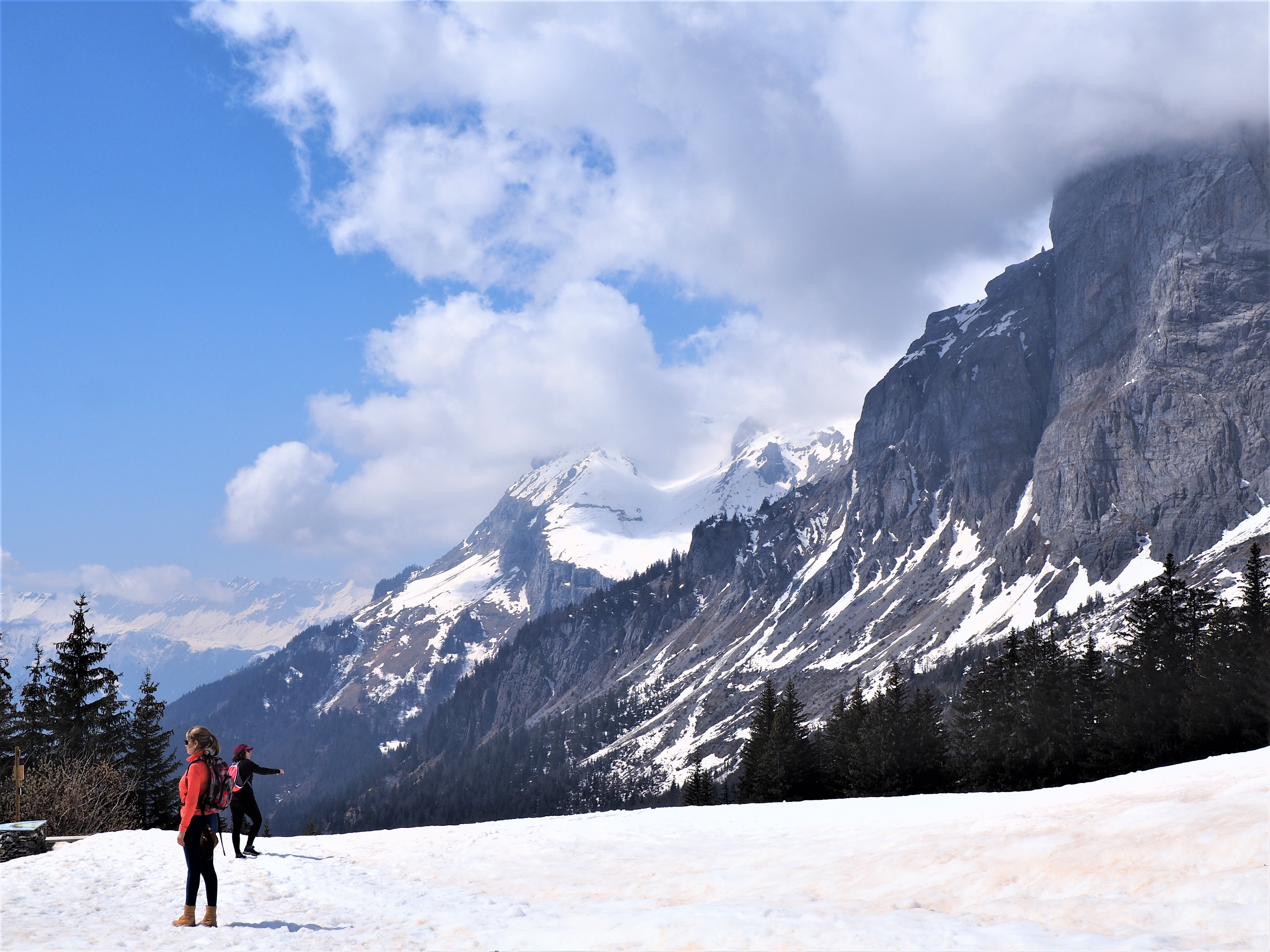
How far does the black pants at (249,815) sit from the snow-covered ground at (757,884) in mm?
747

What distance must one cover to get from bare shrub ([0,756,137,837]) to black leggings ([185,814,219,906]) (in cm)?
1369

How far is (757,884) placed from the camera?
17.7 meters

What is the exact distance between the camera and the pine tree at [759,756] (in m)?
59.6

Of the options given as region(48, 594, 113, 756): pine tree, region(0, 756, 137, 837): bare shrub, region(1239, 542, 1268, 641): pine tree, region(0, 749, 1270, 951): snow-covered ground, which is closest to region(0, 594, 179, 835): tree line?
region(48, 594, 113, 756): pine tree

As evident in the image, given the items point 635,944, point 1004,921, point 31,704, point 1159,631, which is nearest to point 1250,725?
point 1159,631

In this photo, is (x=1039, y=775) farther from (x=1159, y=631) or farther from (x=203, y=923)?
(x=203, y=923)

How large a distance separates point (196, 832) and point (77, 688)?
41.3 m

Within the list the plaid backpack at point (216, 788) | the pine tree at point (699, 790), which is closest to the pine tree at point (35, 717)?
the plaid backpack at point (216, 788)

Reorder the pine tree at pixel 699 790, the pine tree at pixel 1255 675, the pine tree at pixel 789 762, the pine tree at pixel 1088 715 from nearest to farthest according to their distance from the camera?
the pine tree at pixel 1255 675, the pine tree at pixel 1088 715, the pine tree at pixel 789 762, the pine tree at pixel 699 790

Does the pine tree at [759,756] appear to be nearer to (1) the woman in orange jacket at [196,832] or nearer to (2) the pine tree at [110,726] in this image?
(2) the pine tree at [110,726]

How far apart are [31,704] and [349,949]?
146 feet

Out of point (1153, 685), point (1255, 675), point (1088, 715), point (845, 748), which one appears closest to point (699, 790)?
point (845, 748)

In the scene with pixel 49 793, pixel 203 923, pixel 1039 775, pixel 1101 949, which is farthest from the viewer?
pixel 1039 775

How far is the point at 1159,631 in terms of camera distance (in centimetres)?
5291
